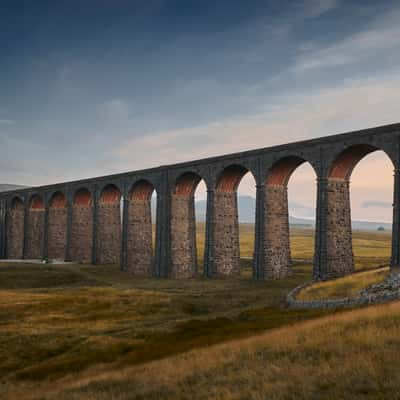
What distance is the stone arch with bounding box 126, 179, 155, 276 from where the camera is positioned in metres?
66.2

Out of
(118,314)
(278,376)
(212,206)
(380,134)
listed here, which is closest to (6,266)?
(212,206)

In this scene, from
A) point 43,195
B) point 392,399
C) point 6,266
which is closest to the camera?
point 392,399

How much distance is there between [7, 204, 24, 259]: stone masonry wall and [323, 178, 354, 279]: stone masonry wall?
68.6 metres

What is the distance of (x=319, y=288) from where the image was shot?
3406cm

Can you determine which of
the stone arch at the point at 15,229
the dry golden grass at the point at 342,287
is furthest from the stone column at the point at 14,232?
the dry golden grass at the point at 342,287

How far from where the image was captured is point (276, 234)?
49375mm

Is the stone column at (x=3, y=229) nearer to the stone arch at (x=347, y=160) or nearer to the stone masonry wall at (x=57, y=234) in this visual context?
the stone masonry wall at (x=57, y=234)

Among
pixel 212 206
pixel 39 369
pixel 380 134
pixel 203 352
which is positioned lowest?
pixel 39 369

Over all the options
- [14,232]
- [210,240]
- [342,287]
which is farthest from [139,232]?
[14,232]

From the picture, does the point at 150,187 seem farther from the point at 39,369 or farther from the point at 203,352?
the point at 203,352

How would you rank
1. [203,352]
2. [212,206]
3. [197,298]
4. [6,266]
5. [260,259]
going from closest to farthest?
1. [203,352]
2. [197,298]
3. [260,259]
4. [212,206]
5. [6,266]

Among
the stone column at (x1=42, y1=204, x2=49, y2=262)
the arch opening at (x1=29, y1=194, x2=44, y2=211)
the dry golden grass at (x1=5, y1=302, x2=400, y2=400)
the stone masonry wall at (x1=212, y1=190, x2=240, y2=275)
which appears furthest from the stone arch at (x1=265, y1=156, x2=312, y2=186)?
the arch opening at (x1=29, y1=194, x2=44, y2=211)

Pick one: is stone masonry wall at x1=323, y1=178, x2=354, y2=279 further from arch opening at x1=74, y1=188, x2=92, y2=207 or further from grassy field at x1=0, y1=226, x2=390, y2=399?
arch opening at x1=74, y1=188, x2=92, y2=207

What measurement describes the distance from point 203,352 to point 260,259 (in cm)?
3106
